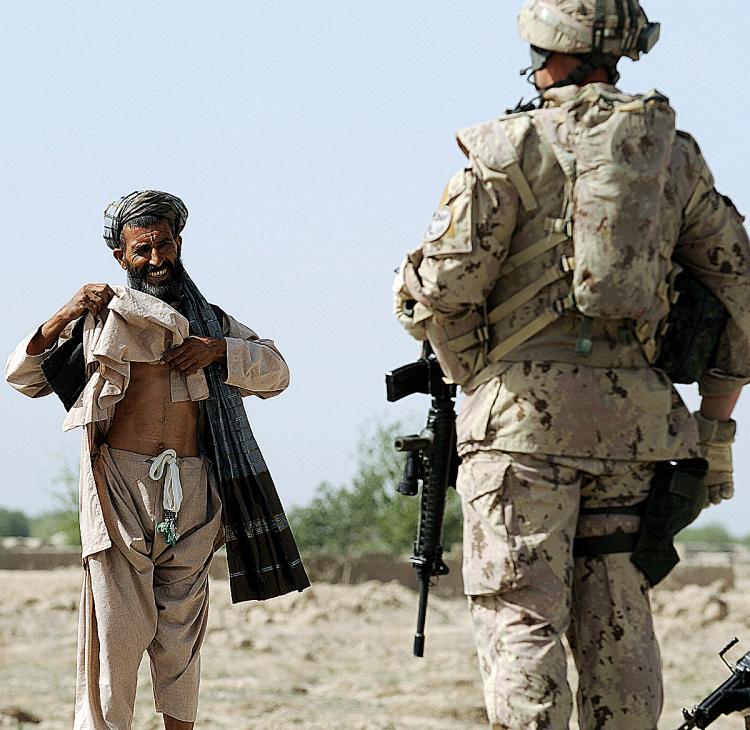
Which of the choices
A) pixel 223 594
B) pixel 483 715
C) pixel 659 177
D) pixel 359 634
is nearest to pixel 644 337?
pixel 659 177

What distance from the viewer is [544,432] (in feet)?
13.2

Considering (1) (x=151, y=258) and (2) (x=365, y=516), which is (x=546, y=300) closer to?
(1) (x=151, y=258)

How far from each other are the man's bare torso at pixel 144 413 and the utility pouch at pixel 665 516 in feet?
6.56

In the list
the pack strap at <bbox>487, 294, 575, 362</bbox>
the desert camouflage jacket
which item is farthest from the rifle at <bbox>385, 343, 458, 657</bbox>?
the pack strap at <bbox>487, 294, 575, 362</bbox>

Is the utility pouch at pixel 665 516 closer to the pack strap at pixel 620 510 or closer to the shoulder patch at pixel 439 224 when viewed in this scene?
the pack strap at pixel 620 510

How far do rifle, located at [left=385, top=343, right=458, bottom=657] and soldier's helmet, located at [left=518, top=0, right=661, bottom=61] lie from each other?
1066mm

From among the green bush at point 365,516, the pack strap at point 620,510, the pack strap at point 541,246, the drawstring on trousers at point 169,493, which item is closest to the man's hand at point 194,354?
the drawstring on trousers at point 169,493

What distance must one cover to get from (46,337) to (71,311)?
0.46 ft

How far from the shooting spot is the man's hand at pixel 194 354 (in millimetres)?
5312

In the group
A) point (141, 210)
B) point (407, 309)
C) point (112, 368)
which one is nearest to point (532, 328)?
point (407, 309)

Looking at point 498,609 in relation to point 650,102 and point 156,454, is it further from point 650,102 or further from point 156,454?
point 156,454

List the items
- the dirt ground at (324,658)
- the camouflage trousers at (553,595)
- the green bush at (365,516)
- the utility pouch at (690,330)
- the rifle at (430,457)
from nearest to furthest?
the camouflage trousers at (553,595)
the utility pouch at (690,330)
the rifle at (430,457)
the dirt ground at (324,658)
the green bush at (365,516)

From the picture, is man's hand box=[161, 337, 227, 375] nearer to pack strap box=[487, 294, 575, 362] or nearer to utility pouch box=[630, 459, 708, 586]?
pack strap box=[487, 294, 575, 362]

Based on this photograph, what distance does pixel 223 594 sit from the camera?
1722 centimetres
